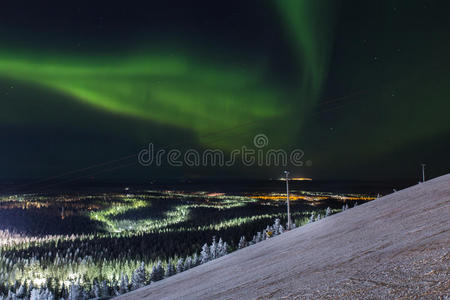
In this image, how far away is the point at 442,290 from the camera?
7.99 feet

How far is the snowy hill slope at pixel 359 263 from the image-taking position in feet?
9.04

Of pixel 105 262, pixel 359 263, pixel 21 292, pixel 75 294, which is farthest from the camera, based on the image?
pixel 105 262

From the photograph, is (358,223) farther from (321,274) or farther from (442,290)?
(442,290)

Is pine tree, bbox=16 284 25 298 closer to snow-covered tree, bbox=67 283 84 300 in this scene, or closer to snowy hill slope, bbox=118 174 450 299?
snow-covered tree, bbox=67 283 84 300

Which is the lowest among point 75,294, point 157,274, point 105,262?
point 105,262

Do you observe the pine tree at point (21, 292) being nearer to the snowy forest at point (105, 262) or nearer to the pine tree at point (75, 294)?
the snowy forest at point (105, 262)

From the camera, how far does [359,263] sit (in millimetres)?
3400

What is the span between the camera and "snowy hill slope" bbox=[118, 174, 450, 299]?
2756 millimetres

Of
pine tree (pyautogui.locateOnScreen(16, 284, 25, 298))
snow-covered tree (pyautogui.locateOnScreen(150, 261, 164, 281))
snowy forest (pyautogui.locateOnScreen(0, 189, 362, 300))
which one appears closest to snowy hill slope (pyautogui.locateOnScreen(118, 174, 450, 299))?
snowy forest (pyautogui.locateOnScreen(0, 189, 362, 300))

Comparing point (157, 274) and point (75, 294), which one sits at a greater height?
point (157, 274)

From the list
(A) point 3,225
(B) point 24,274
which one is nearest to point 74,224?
(A) point 3,225

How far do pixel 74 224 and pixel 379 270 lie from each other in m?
200

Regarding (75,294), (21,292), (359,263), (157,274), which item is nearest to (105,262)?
(21,292)

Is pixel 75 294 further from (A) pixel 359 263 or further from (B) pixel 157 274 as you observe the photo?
(A) pixel 359 263
